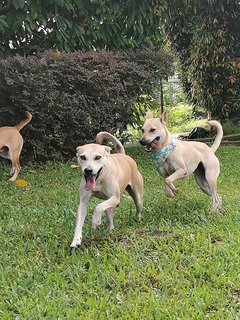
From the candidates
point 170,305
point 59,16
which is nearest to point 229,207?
point 170,305

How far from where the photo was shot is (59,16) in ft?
31.3

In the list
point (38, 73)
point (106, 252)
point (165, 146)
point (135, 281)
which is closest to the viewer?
point (135, 281)

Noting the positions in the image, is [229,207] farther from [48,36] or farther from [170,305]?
[48,36]

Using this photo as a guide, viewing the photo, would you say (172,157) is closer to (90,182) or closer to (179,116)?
(90,182)

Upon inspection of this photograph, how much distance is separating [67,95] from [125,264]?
18.7 ft

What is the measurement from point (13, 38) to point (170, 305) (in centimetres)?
738

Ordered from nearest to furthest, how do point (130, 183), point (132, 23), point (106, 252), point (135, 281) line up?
point (135, 281), point (106, 252), point (130, 183), point (132, 23)

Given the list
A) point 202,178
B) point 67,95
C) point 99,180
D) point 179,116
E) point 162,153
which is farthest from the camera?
point 179,116

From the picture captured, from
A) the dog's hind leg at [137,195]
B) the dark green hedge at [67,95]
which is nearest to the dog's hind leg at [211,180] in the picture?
the dog's hind leg at [137,195]

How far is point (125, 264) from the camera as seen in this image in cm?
413

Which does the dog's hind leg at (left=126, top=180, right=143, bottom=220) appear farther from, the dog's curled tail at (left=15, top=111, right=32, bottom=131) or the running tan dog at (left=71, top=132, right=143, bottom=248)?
the dog's curled tail at (left=15, top=111, right=32, bottom=131)

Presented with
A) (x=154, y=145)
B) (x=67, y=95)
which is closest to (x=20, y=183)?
(x=67, y=95)

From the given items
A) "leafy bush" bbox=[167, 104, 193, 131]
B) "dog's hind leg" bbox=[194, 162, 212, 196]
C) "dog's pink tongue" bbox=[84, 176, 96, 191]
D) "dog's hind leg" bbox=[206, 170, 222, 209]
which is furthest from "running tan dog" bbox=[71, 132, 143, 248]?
"leafy bush" bbox=[167, 104, 193, 131]

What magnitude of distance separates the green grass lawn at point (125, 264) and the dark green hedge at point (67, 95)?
10.3 feet
